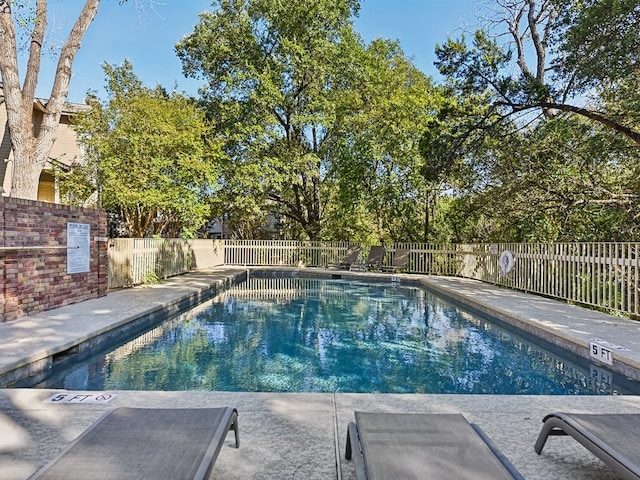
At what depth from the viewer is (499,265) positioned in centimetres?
1045

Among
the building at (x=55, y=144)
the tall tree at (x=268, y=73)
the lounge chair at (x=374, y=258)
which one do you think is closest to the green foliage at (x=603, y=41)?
the lounge chair at (x=374, y=258)

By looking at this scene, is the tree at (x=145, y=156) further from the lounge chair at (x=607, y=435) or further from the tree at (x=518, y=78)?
the lounge chair at (x=607, y=435)

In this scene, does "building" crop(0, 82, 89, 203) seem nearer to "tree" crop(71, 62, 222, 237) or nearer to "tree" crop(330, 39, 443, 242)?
"tree" crop(71, 62, 222, 237)

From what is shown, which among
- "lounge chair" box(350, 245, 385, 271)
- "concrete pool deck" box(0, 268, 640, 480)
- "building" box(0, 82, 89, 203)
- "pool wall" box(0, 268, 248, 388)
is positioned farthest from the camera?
"lounge chair" box(350, 245, 385, 271)

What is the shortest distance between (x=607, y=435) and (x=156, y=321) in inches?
245

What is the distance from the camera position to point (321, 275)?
49.3 ft

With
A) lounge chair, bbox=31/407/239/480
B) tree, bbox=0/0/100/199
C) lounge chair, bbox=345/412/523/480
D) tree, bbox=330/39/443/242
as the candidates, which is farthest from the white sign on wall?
tree, bbox=330/39/443/242

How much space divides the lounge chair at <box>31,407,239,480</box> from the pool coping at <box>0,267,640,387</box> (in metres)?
2.35

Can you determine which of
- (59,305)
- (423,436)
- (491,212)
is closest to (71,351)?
(59,305)

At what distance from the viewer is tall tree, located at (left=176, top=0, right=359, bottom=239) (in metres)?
15.5

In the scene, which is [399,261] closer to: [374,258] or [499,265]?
[374,258]

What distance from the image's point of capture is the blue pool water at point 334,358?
4.16 meters

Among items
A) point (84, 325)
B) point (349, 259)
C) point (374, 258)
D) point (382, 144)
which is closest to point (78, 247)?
point (84, 325)

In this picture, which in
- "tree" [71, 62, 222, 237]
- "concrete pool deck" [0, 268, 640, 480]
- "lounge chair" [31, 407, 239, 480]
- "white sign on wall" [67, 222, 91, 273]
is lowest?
"concrete pool deck" [0, 268, 640, 480]
